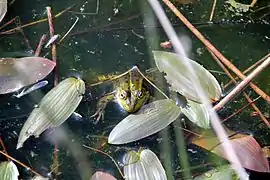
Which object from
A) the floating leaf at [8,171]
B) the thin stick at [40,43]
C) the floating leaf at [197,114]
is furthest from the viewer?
the thin stick at [40,43]

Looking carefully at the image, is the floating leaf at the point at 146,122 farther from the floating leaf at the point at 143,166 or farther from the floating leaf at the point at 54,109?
the floating leaf at the point at 54,109

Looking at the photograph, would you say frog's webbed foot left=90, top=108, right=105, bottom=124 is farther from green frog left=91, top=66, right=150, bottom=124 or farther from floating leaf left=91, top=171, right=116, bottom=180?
floating leaf left=91, top=171, right=116, bottom=180

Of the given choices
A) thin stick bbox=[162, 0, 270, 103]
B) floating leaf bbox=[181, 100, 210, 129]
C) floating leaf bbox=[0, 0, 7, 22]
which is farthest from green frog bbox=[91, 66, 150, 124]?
floating leaf bbox=[0, 0, 7, 22]

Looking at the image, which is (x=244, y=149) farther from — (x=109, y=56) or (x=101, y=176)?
(x=109, y=56)

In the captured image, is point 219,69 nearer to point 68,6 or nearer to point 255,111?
point 255,111

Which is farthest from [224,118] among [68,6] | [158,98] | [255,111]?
[68,6]

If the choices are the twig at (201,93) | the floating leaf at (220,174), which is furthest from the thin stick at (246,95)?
the floating leaf at (220,174)
